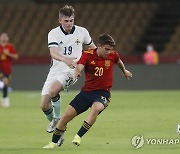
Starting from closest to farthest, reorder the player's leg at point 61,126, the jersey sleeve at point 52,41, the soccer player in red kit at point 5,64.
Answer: the player's leg at point 61,126
the jersey sleeve at point 52,41
the soccer player in red kit at point 5,64

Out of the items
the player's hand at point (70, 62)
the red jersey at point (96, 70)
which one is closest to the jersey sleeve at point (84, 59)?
the red jersey at point (96, 70)

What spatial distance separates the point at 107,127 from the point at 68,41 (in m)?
3.39

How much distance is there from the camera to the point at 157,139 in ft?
45.1

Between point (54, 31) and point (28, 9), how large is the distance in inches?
975

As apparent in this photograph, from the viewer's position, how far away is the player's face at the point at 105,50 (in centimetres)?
1242

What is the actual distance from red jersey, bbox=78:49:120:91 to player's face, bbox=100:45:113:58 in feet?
0.43

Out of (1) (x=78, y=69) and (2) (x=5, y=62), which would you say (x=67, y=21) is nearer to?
(1) (x=78, y=69)

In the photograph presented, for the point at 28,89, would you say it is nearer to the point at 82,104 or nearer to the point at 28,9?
the point at 28,9

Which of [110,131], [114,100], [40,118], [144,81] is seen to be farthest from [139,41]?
[110,131]

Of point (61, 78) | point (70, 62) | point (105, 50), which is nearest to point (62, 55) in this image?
point (61, 78)

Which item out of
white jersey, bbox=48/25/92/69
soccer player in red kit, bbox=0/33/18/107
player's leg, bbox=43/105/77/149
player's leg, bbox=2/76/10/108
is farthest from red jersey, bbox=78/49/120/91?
soccer player in red kit, bbox=0/33/18/107

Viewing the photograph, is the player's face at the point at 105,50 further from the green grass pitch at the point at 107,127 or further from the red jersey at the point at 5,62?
the red jersey at the point at 5,62

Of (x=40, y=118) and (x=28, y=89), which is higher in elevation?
(x=40, y=118)

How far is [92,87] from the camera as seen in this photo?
12680mm
